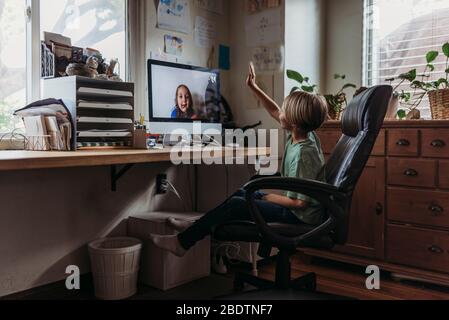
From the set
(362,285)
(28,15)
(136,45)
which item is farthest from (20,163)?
(362,285)

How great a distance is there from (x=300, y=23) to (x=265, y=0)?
0.89 ft

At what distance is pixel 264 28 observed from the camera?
293 centimetres

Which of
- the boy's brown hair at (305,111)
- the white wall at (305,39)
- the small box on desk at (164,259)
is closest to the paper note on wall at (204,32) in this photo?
the white wall at (305,39)

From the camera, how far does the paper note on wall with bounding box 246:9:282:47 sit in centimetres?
286

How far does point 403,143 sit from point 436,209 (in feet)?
1.22

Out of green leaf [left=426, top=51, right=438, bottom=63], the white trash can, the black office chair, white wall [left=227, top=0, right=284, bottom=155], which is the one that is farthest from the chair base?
green leaf [left=426, top=51, right=438, bottom=63]

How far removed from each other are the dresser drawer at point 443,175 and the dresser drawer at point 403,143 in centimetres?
13

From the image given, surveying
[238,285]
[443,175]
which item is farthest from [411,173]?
[238,285]

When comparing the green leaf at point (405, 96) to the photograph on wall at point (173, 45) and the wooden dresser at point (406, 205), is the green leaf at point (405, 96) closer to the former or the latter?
the wooden dresser at point (406, 205)

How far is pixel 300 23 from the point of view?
2934mm

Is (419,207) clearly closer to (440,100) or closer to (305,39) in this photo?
(440,100)

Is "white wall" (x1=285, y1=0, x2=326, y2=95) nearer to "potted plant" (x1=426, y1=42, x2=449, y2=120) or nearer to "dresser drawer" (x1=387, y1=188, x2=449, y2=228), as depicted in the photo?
"potted plant" (x1=426, y1=42, x2=449, y2=120)

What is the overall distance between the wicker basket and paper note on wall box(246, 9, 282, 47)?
988mm
